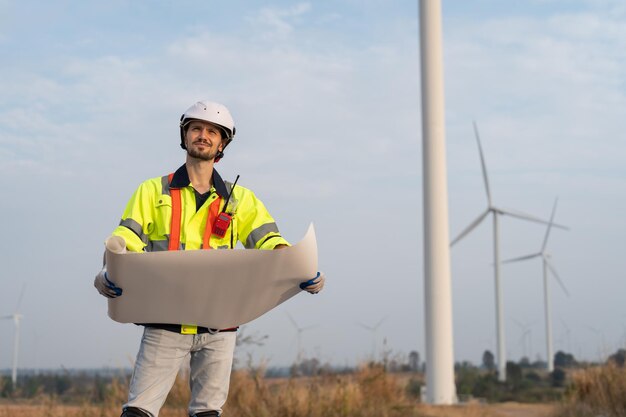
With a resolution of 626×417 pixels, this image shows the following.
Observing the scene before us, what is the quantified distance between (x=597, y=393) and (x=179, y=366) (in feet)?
29.9

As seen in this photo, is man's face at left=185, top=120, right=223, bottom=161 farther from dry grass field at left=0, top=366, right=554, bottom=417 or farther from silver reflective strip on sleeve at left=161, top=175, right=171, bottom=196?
dry grass field at left=0, top=366, right=554, bottom=417

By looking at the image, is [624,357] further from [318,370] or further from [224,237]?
[224,237]

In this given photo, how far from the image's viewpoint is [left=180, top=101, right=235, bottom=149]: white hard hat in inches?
197

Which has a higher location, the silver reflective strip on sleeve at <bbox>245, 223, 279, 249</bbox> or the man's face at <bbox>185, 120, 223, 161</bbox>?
the man's face at <bbox>185, 120, 223, 161</bbox>

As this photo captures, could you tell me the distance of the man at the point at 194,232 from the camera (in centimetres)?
488

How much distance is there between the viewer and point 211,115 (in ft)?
16.4

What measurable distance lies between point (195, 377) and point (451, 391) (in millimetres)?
15414

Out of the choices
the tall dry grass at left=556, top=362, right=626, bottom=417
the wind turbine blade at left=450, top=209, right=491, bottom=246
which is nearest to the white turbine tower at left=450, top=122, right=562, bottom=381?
the wind turbine blade at left=450, top=209, right=491, bottom=246

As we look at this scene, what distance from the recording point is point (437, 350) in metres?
19.8

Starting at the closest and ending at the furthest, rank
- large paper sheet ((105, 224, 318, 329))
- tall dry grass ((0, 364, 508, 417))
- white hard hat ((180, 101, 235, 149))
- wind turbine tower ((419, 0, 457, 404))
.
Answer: large paper sheet ((105, 224, 318, 329)), white hard hat ((180, 101, 235, 149)), tall dry grass ((0, 364, 508, 417)), wind turbine tower ((419, 0, 457, 404))

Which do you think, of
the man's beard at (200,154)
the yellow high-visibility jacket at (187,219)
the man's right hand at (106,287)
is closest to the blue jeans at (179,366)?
the man's right hand at (106,287)

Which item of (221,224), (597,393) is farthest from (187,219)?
(597,393)

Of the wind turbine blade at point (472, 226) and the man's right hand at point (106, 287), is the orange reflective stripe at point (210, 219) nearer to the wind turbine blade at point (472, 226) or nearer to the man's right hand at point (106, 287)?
the man's right hand at point (106, 287)

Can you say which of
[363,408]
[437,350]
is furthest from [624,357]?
[437,350]
